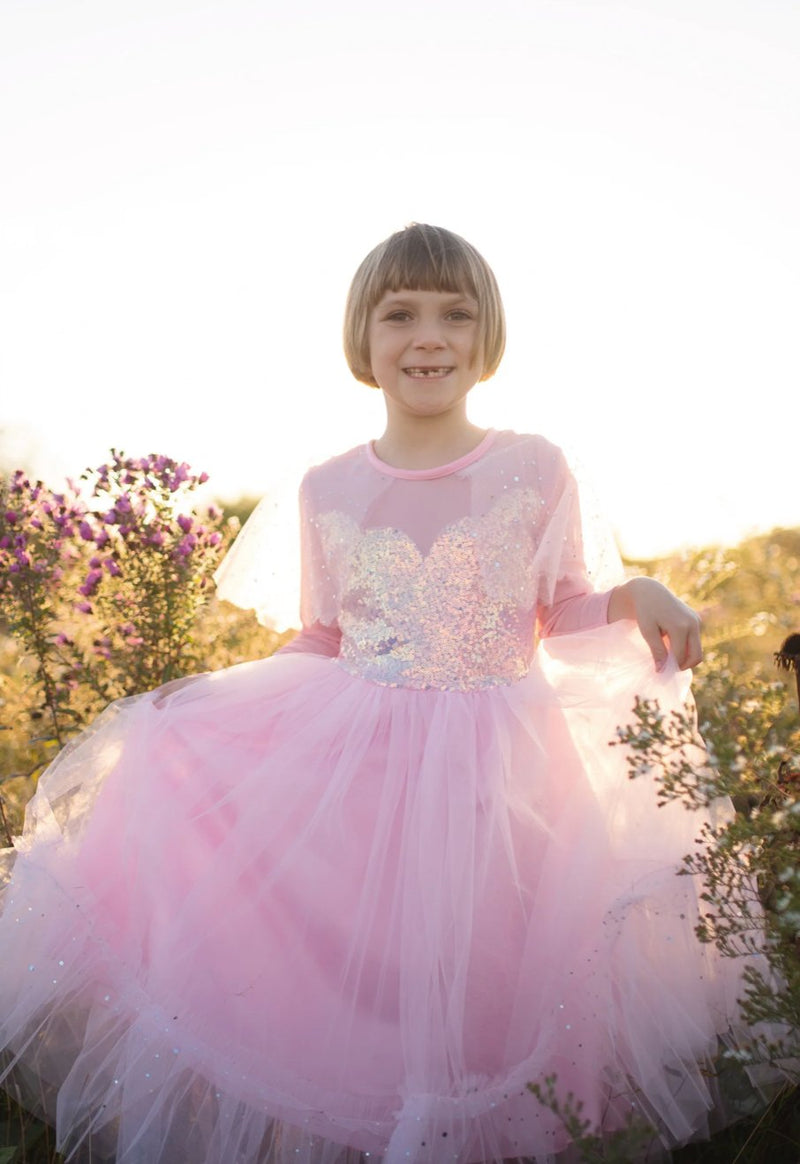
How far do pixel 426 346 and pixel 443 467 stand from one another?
0.31 meters

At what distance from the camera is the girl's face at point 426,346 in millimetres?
2439

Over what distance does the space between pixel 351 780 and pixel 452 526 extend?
69 centimetres

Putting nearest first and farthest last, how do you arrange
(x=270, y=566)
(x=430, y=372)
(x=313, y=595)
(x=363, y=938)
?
(x=363, y=938) < (x=430, y=372) < (x=313, y=595) < (x=270, y=566)

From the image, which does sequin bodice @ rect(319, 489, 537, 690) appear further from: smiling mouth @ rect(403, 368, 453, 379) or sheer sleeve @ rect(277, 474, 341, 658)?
smiling mouth @ rect(403, 368, 453, 379)

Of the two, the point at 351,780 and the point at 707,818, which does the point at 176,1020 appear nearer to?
the point at 351,780

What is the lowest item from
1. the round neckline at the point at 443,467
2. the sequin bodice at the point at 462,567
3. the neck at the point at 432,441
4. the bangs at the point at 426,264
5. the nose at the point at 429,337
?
the sequin bodice at the point at 462,567

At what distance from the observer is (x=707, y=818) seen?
202 cm

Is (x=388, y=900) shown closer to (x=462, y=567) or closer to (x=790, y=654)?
(x=462, y=567)

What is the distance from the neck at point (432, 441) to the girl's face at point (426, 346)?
0.05m

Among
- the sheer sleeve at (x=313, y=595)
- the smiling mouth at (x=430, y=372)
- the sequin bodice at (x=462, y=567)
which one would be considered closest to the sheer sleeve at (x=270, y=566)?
the sheer sleeve at (x=313, y=595)

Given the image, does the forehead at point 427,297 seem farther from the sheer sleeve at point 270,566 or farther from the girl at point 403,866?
the sheer sleeve at point 270,566

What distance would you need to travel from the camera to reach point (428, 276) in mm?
2412

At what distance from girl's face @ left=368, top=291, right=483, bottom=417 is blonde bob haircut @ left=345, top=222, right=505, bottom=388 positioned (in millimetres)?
22

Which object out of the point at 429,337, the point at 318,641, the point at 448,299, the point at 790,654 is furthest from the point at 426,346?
the point at 790,654
